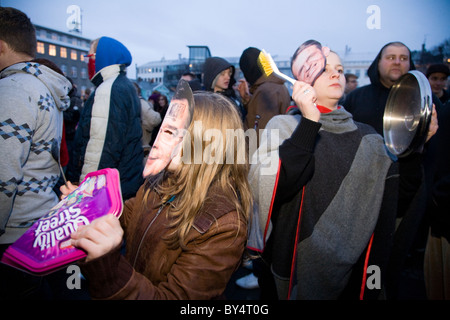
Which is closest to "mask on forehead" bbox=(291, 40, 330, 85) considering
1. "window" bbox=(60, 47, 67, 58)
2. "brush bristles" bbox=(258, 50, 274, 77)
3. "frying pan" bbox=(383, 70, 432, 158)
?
"brush bristles" bbox=(258, 50, 274, 77)

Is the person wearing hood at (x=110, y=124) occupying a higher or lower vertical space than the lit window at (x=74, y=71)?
lower

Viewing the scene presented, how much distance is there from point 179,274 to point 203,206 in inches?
12.5

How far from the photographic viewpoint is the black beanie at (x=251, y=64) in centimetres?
317

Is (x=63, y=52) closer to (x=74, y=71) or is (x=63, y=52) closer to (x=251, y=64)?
(x=74, y=71)

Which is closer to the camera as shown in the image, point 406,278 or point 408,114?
point 408,114

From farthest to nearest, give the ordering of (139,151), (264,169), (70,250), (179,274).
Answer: (139,151), (264,169), (179,274), (70,250)

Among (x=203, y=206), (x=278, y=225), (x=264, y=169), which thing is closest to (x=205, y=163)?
(x=203, y=206)

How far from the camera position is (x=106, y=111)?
2365 mm

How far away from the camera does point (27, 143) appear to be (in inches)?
61.3

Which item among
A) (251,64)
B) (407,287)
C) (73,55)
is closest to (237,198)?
(251,64)

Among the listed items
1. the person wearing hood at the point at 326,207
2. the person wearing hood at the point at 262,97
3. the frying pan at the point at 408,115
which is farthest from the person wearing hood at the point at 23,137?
the frying pan at the point at 408,115

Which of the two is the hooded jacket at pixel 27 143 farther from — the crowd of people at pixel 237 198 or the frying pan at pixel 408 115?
the frying pan at pixel 408 115

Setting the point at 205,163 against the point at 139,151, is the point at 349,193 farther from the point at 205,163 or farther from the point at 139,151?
the point at 139,151

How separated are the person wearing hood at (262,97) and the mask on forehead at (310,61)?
51.3 inches
